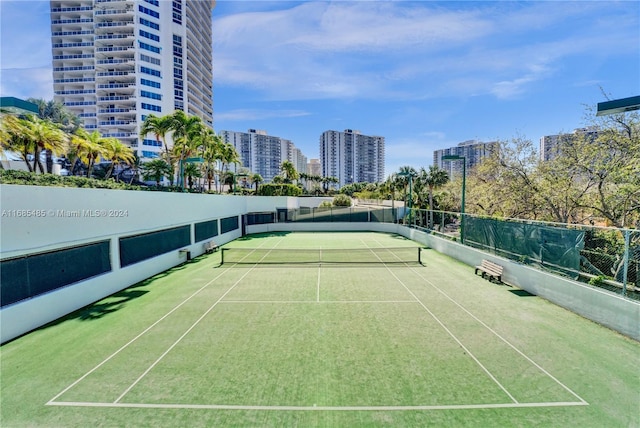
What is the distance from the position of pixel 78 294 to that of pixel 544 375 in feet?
50.5

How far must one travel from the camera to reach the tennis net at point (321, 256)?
18734mm

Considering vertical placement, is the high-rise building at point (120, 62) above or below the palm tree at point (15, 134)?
above

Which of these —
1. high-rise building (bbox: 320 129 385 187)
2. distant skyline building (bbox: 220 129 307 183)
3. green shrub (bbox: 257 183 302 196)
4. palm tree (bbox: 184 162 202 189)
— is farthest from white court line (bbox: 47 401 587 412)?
distant skyline building (bbox: 220 129 307 183)

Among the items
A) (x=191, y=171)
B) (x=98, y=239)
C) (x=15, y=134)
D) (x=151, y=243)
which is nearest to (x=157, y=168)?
(x=191, y=171)

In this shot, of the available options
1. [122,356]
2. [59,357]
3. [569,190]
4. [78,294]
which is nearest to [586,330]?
[569,190]

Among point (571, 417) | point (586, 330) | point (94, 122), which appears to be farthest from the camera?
point (94, 122)

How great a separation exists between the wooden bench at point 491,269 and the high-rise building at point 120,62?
71.5 metres

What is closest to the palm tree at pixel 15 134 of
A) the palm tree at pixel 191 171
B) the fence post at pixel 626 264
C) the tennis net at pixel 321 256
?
the tennis net at pixel 321 256

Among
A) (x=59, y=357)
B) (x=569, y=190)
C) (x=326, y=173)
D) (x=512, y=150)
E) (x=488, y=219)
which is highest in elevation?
(x=326, y=173)

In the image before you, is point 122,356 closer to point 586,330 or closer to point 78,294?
point 78,294

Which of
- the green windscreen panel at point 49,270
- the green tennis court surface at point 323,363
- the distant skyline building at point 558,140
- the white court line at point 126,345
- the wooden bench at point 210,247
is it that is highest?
the distant skyline building at point 558,140

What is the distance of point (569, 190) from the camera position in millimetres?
16594

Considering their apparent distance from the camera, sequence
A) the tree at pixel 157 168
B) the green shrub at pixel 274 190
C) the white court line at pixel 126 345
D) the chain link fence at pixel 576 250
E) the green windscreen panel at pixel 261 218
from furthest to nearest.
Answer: the green shrub at pixel 274 190
the tree at pixel 157 168
the green windscreen panel at pixel 261 218
the chain link fence at pixel 576 250
the white court line at pixel 126 345

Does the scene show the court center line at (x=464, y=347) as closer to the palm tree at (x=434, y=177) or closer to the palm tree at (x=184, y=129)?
the palm tree at (x=184, y=129)
